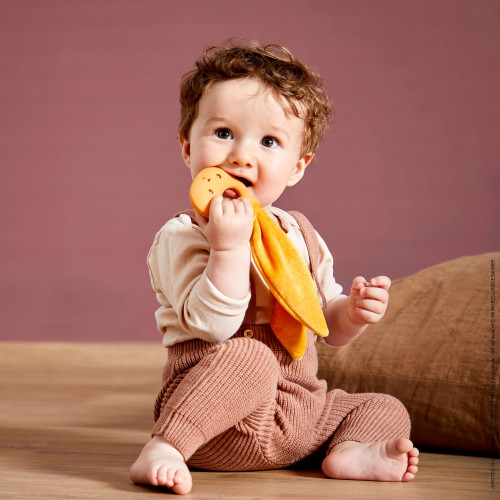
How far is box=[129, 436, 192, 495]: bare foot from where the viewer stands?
921mm

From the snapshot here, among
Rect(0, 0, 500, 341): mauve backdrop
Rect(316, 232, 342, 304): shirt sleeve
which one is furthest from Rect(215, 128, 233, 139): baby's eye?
Rect(0, 0, 500, 341): mauve backdrop

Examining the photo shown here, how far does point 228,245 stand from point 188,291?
0.30 ft

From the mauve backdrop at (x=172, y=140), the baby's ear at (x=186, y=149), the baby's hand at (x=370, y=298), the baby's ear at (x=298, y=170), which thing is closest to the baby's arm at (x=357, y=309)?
the baby's hand at (x=370, y=298)

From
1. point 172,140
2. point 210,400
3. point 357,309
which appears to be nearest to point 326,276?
point 357,309

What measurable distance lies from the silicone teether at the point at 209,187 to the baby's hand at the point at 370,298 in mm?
211

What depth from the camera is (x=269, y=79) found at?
111 cm

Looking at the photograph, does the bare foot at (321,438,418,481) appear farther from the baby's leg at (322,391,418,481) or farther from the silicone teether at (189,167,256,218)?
the silicone teether at (189,167,256,218)

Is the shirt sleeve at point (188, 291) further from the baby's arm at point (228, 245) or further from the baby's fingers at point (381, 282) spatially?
the baby's fingers at point (381, 282)

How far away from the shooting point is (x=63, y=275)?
273cm

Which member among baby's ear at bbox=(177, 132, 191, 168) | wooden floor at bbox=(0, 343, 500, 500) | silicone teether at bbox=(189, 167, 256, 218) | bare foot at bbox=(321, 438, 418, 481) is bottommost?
wooden floor at bbox=(0, 343, 500, 500)

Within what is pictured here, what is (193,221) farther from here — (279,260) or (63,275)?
(63,275)

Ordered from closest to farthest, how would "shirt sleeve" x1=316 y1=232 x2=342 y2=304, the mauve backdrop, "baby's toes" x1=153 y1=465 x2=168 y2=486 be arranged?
"baby's toes" x1=153 y1=465 x2=168 y2=486
"shirt sleeve" x1=316 y1=232 x2=342 y2=304
the mauve backdrop

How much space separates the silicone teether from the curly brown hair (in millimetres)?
132

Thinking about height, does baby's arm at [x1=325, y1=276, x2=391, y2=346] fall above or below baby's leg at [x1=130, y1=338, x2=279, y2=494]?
above
